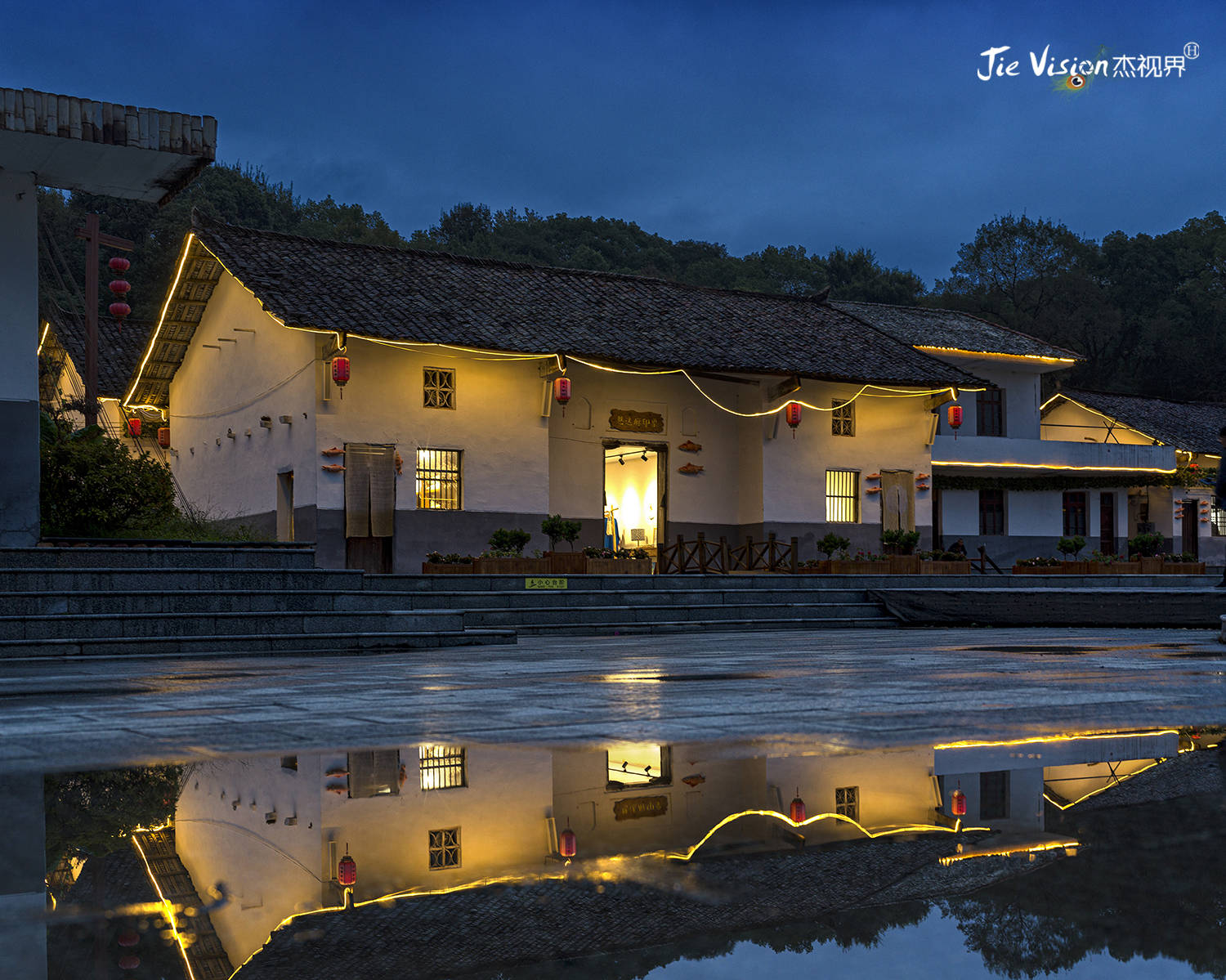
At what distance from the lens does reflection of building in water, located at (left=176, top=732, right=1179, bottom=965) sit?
254 centimetres

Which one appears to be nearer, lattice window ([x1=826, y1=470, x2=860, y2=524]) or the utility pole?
the utility pole

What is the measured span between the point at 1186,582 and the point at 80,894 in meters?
26.0

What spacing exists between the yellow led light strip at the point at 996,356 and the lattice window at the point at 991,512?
381 cm

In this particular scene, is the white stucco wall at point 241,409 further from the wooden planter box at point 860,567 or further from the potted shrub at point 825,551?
the wooden planter box at point 860,567

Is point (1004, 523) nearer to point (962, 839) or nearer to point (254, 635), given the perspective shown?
point (254, 635)

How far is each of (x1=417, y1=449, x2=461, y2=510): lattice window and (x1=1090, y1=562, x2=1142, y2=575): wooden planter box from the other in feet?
45.2

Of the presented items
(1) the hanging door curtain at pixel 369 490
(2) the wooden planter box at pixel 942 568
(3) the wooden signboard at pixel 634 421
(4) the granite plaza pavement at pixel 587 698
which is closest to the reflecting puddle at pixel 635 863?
(4) the granite plaza pavement at pixel 587 698

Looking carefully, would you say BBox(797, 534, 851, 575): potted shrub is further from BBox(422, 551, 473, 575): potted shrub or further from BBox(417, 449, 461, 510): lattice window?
BBox(422, 551, 473, 575): potted shrub

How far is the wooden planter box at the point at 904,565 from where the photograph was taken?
74.9 feet

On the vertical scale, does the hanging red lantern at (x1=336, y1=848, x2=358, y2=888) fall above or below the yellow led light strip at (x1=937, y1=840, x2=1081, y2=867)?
below

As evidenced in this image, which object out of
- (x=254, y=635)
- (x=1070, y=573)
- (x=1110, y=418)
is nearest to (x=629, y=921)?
(x=254, y=635)

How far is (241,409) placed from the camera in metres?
→ 24.6

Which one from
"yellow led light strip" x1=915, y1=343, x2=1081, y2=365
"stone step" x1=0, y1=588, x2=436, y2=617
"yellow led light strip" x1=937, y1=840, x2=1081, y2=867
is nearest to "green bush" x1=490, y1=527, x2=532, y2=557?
"stone step" x1=0, y1=588, x2=436, y2=617

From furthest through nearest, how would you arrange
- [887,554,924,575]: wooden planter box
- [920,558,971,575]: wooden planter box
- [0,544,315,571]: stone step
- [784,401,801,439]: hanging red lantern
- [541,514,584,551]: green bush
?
[784,401,801,439]: hanging red lantern → [920,558,971,575]: wooden planter box → [887,554,924,575]: wooden planter box → [541,514,584,551]: green bush → [0,544,315,571]: stone step
